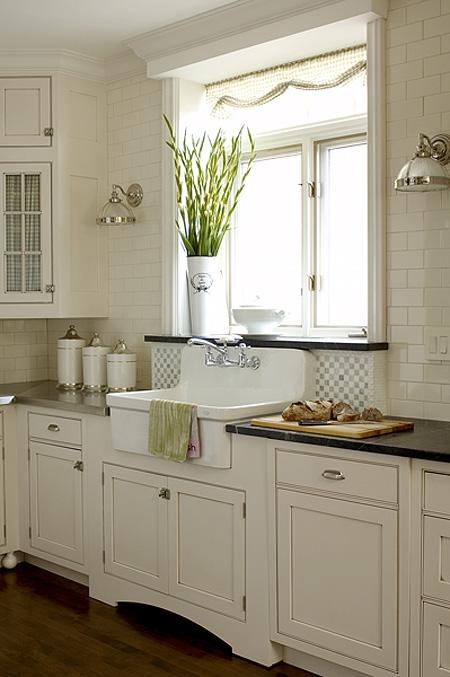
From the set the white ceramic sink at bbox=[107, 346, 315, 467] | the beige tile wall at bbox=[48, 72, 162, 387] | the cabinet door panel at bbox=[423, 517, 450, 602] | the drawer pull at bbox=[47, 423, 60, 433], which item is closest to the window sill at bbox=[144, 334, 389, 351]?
the white ceramic sink at bbox=[107, 346, 315, 467]

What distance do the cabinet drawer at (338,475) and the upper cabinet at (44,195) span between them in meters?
2.02

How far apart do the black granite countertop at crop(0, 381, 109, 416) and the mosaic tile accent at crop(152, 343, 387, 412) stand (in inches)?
40.3

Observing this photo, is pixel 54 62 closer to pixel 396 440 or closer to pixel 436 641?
pixel 396 440

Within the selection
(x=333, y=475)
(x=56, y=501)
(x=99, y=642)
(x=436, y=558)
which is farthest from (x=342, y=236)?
(x=99, y=642)

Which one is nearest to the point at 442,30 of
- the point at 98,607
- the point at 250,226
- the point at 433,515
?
the point at 250,226

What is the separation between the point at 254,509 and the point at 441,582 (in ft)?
2.69

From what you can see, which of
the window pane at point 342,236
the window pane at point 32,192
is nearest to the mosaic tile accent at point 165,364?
the window pane at point 342,236

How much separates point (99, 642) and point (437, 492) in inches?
64.0

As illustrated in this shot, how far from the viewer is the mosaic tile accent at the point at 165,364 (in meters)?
4.46

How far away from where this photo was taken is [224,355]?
13.5ft

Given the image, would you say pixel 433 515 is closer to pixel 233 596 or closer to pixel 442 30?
pixel 233 596

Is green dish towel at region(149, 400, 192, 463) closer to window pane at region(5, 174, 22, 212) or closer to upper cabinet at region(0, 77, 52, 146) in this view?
window pane at region(5, 174, 22, 212)

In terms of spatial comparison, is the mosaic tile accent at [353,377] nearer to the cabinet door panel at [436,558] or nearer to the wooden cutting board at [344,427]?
the wooden cutting board at [344,427]

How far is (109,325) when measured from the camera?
5031 mm
